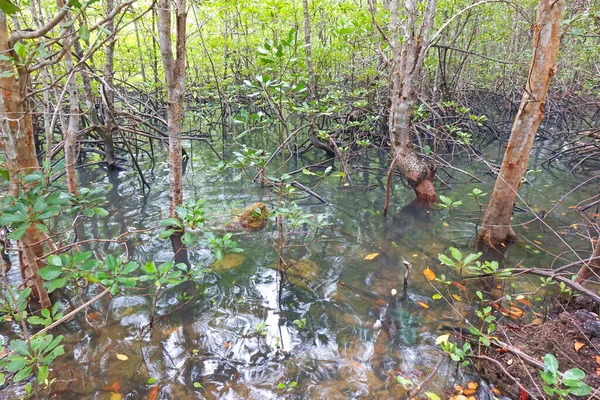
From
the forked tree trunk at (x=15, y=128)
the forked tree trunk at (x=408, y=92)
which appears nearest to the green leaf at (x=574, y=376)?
the forked tree trunk at (x=15, y=128)

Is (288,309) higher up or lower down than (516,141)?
lower down

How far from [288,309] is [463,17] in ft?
27.4

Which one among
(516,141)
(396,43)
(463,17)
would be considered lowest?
(516,141)

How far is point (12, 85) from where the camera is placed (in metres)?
1.91

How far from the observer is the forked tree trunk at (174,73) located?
306cm

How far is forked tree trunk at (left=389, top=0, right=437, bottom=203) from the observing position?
411cm

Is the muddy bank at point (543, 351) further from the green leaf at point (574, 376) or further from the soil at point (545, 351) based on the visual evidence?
the green leaf at point (574, 376)

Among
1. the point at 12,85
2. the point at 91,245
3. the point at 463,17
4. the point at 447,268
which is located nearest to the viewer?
the point at 12,85

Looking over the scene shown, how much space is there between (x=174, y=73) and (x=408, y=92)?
2842 millimetres

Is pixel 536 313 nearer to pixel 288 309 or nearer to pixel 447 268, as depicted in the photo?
pixel 447 268

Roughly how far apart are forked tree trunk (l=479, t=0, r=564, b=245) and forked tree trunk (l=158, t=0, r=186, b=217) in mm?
3105

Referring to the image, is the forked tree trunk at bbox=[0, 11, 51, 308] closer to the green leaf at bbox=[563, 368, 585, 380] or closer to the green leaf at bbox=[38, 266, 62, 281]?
the green leaf at bbox=[38, 266, 62, 281]

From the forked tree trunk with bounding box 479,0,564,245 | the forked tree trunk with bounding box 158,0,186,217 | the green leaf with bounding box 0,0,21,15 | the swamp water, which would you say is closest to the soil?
the swamp water

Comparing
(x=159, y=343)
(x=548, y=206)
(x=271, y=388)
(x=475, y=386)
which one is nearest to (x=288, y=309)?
(x=271, y=388)
